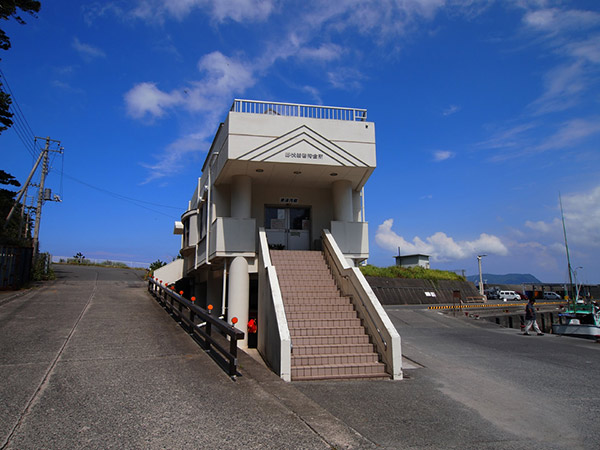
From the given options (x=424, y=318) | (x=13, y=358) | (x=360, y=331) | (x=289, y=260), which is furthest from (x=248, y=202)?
(x=424, y=318)

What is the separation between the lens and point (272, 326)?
932 cm

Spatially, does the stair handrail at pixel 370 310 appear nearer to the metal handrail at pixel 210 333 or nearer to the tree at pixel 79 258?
the metal handrail at pixel 210 333

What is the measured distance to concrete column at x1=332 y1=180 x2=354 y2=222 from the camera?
48.4ft

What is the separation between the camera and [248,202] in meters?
14.3

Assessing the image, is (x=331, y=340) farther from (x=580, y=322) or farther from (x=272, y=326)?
(x=580, y=322)

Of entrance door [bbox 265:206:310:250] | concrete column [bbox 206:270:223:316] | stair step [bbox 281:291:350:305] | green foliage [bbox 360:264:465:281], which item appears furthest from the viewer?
green foliage [bbox 360:264:465:281]

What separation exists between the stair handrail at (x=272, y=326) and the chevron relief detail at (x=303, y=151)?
2849 millimetres

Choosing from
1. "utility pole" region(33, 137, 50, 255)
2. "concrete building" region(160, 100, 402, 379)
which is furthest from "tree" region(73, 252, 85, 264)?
"concrete building" region(160, 100, 402, 379)

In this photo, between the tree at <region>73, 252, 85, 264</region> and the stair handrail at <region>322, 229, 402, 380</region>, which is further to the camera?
the tree at <region>73, 252, 85, 264</region>

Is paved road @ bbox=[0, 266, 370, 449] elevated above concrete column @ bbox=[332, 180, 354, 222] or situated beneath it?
situated beneath

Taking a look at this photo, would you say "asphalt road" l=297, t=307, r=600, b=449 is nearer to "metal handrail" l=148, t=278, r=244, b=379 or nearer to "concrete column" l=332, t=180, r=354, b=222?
"metal handrail" l=148, t=278, r=244, b=379

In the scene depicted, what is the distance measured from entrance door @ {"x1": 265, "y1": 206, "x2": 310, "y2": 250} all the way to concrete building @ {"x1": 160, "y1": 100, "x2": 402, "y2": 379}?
38 millimetres

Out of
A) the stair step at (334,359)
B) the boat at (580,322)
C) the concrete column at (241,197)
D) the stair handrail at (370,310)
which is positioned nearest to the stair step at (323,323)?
the stair handrail at (370,310)

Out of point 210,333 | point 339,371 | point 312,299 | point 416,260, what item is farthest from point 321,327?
point 416,260
